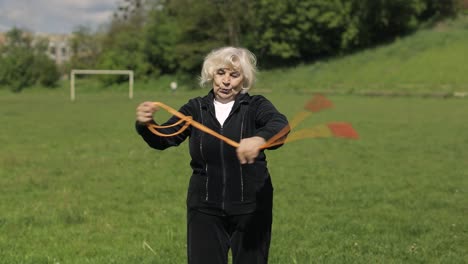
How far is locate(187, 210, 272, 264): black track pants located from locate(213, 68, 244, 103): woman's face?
740 millimetres

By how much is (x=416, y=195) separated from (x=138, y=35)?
61.2 meters

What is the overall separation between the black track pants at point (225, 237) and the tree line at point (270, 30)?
50.6 meters

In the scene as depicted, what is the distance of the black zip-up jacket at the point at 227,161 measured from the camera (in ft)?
10.6

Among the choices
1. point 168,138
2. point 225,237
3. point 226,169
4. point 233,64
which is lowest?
point 225,237

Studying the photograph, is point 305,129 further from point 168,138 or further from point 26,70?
point 26,70

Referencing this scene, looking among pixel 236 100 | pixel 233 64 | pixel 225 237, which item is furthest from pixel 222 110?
pixel 225 237

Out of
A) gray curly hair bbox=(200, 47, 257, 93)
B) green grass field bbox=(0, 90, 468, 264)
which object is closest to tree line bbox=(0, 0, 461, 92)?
green grass field bbox=(0, 90, 468, 264)

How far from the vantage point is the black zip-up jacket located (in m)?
3.22

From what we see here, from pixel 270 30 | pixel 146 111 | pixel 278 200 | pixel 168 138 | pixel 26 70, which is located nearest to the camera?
pixel 146 111

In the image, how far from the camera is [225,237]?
3.42m

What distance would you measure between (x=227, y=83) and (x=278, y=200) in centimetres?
496

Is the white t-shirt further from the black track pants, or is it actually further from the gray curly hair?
the black track pants

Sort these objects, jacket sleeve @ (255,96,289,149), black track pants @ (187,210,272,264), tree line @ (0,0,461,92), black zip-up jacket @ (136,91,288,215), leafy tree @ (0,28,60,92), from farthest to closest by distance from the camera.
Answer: leafy tree @ (0,28,60,92) → tree line @ (0,0,461,92) → black track pants @ (187,210,272,264) → black zip-up jacket @ (136,91,288,215) → jacket sleeve @ (255,96,289,149)

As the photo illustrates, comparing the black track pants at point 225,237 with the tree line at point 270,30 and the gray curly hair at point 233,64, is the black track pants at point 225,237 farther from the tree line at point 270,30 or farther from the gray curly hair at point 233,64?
the tree line at point 270,30
